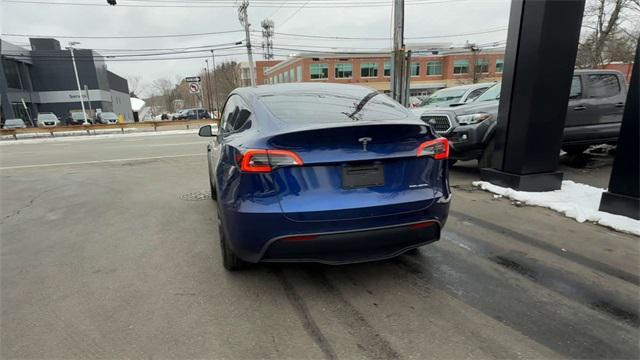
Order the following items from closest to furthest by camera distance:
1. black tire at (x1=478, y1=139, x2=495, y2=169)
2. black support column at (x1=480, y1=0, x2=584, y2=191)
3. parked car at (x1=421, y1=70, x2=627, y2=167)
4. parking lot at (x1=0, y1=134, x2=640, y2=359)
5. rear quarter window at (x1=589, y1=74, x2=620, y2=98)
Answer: parking lot at (x1=0, y1=134, x2=640, y2=359) → black support column at (x1=480, y1=0, x2=584, y2=191) → black tire at (x1=478, y1=139, x2=495, y2=169) → parked car at (x1=421, y1=70, x2=627, y2=167) → rear quarter window at (x1=589, y1=74, x2=620, y2=98)

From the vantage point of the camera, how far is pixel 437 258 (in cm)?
357

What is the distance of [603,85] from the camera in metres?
7.34

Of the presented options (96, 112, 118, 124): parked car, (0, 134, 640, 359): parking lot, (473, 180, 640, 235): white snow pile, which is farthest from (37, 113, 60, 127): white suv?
(473, 180, 640, 235): white snow pile

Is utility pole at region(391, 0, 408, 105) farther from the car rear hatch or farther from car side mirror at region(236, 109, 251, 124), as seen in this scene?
the car rear hatch

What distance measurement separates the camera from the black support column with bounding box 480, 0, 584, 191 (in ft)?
16.8

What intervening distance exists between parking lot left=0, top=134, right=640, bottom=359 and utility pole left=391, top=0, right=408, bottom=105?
23.8 ft

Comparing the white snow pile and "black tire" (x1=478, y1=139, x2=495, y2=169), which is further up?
"black tire" (x1=478, y1=139, x2=495, y2=169)

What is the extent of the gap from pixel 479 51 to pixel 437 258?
62232 mm

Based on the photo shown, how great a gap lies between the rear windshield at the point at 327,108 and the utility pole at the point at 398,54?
326 inches

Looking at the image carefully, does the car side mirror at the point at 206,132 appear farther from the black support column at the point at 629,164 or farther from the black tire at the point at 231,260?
the black support column at the point at 629,164

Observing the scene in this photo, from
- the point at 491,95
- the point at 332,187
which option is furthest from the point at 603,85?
the point at 332,187

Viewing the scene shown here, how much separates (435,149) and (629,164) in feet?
10.3

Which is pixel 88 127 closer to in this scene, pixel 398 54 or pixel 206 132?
pixel 398 54

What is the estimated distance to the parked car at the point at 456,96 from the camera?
339 inches
